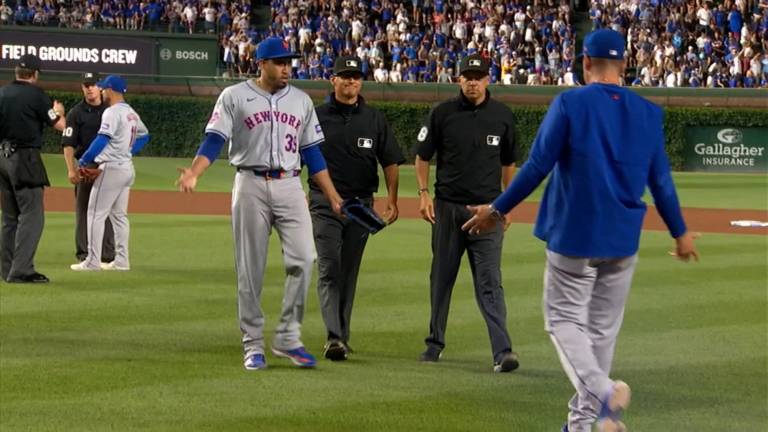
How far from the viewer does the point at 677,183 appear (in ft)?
104

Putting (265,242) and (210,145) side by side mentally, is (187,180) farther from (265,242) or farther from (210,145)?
(265,242)

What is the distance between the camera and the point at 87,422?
7230mm

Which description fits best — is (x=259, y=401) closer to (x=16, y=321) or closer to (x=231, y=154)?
(x=231, y=154)

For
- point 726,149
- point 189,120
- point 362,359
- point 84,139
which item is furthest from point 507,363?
point 189,120

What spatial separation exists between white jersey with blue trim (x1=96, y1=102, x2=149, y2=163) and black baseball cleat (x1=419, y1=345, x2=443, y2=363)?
574 cm

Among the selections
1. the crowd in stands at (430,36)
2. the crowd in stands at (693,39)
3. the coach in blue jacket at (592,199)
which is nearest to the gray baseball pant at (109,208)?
the coach in blue jacket at (592,199)

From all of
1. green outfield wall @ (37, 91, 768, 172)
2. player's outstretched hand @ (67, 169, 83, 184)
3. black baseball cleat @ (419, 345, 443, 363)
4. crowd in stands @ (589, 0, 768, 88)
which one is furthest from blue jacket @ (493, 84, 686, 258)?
crowd in stands @ (589, 0, 768, 88)

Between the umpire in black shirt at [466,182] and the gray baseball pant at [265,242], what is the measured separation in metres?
0.97

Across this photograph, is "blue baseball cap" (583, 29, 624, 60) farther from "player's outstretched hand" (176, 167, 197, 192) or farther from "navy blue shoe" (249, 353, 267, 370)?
"navy blue shoe" (249, 353, 267, 370)

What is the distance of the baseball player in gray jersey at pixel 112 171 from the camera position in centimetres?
1397

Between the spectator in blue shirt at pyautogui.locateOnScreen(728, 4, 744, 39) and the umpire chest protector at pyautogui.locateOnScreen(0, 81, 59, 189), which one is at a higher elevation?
the spectator in blue shirt at pyautogui.locateOnScreen(728, 4, 744, 39)

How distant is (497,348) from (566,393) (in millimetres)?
826

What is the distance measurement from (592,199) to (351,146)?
361 centimetres

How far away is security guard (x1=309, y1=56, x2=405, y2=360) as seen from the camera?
9.67 metres
